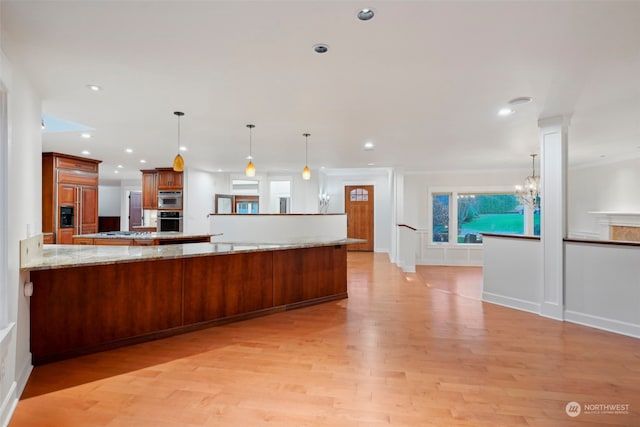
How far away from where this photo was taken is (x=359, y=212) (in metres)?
10.7

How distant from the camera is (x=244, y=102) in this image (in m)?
3.41

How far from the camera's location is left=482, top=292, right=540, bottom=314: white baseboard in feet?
13.3

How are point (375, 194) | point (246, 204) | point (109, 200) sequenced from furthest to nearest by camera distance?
1. point (109, 200)
2. point (375, 194)
3. point (246, 204)

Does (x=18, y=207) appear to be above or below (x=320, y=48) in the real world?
below

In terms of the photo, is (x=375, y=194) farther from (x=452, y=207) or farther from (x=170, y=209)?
(x=170, y=209)

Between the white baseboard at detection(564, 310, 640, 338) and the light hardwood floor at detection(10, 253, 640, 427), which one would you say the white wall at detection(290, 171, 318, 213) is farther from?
the white baseboard at detection(564, 310, 640, 338)

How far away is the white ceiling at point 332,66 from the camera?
1871 millimetres

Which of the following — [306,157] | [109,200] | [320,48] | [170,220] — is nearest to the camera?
[320,48]

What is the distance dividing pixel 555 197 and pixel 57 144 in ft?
24.9

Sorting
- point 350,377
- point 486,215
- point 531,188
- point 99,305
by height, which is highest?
point 531,188

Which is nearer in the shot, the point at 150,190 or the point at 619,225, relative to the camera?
the point at 619,225

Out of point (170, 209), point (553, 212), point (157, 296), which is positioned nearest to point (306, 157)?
point (170, 209)

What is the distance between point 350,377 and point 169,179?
24.6ft

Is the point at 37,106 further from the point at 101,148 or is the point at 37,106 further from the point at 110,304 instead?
the point at 101,148
